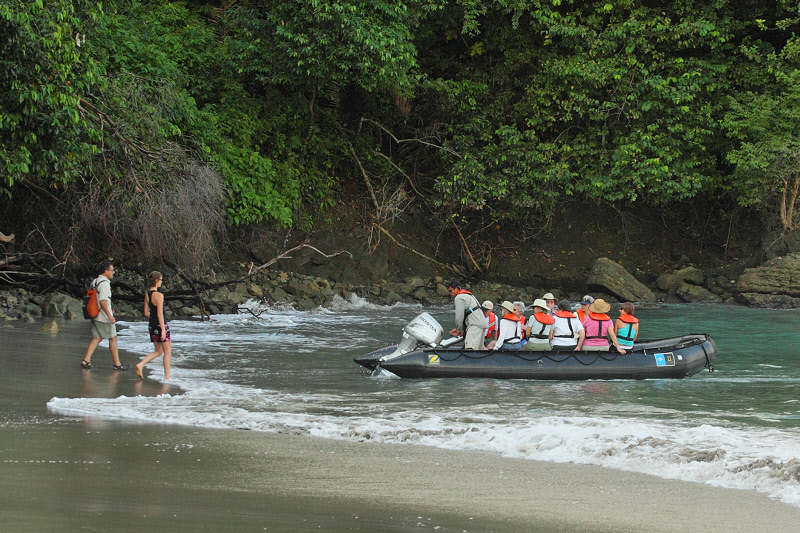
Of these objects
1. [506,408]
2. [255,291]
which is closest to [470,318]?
[506,408]

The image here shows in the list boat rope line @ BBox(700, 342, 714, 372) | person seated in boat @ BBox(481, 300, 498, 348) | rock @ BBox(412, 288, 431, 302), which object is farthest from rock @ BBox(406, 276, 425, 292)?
boat rope line @ BBox(700, 342, 714, 372)

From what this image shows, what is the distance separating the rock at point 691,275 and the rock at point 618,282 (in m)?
1.33

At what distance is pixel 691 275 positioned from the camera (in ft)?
73.8

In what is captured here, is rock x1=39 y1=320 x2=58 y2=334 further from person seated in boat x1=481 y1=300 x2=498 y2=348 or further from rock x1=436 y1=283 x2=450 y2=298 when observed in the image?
rock x1=436 y1=283 x2=450 y2=298

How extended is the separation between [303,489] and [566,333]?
265 inches

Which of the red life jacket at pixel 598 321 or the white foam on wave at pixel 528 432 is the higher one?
the red life jacket at pixel 598 321

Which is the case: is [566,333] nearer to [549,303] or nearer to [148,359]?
[549,303]

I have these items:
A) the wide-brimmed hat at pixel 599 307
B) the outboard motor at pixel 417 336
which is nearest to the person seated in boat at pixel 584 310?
the wide-brimmed hat at pixel 599 307

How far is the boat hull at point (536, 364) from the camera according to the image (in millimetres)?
10727

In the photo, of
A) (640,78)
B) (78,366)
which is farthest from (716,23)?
(78,366)

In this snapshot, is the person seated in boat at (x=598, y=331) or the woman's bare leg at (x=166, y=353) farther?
the person seated in boat at (x=598, y=331)

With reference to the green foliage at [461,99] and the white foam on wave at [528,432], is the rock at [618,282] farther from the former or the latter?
the white foam on wave at [528,432]

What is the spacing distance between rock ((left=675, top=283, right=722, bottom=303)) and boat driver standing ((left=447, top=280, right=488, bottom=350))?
12604 mm

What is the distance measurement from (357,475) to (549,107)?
17.3m
